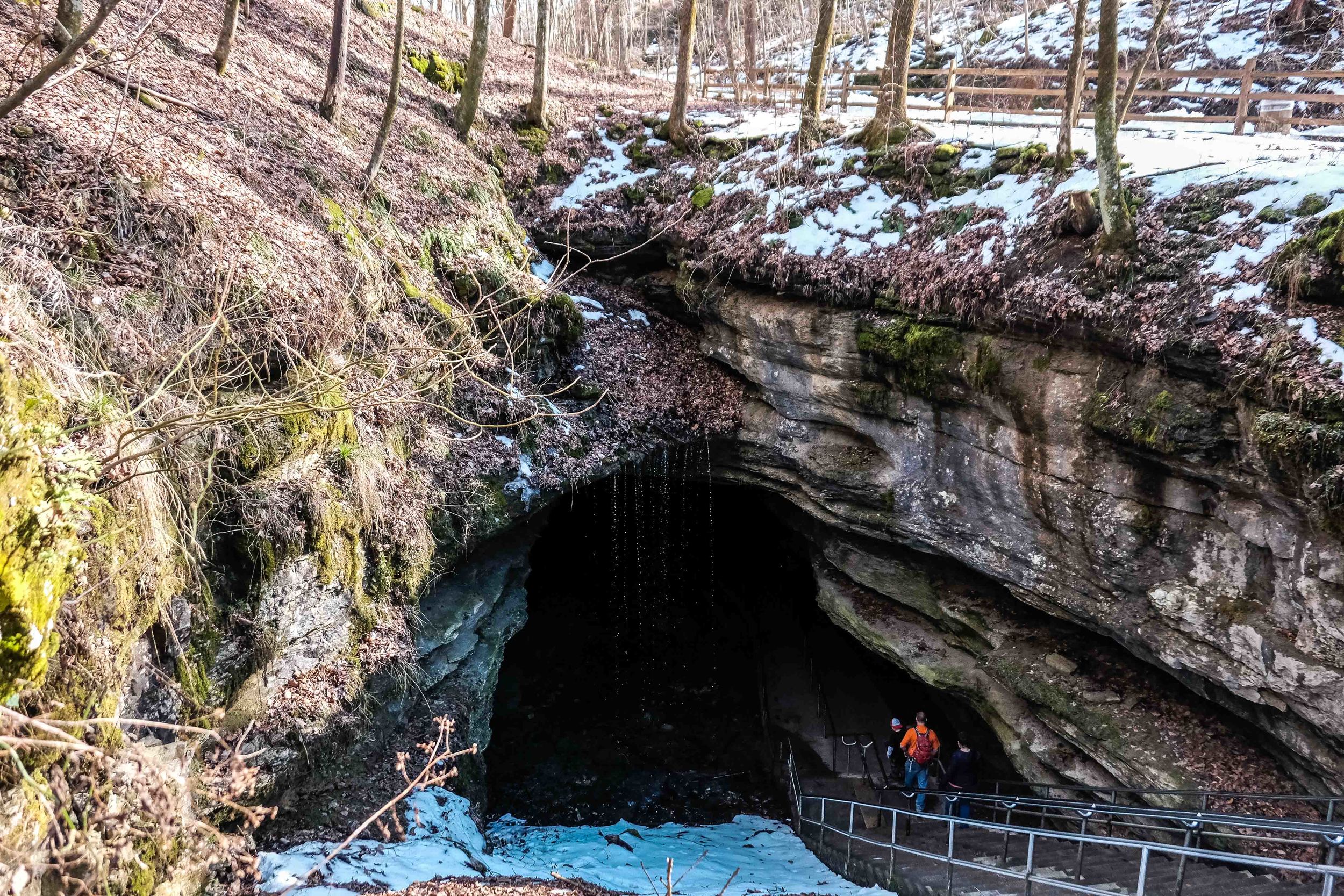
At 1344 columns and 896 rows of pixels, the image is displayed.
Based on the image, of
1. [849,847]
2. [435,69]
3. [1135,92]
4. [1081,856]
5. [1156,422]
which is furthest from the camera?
[1135,92]

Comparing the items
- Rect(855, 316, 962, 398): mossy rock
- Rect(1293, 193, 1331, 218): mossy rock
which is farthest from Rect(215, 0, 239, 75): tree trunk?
Rect(1293, 193, 1331, 218): mossy rock

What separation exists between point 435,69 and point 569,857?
16649 millimetres

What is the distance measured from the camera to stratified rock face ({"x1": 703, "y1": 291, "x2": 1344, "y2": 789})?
24.4 feet

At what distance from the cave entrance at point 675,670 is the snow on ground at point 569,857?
578mm

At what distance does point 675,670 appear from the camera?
15.2m

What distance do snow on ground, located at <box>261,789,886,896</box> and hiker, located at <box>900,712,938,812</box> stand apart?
68.8 inches

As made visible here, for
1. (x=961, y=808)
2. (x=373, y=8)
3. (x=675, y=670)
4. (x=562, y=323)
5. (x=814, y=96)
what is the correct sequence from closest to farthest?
(x=961, y=808), (x=562, y=323), (x=814, y=96), (x=675, y=670), (x=373, y=8)

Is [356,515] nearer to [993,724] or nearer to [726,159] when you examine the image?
[993,724]

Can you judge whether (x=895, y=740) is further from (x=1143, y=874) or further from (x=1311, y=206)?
(x=1311, y=206)

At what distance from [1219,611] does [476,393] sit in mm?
9648

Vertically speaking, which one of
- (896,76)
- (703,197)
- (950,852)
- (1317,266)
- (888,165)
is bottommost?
(950,852)

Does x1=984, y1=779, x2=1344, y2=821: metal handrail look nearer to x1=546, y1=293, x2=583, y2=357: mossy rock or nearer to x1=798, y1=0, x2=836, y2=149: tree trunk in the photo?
x1=546, y1=293, x2=583, y2=357: mossy rock

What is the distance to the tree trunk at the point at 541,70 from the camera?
15.7 meters

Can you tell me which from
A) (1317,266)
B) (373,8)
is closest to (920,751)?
(1317,266)
